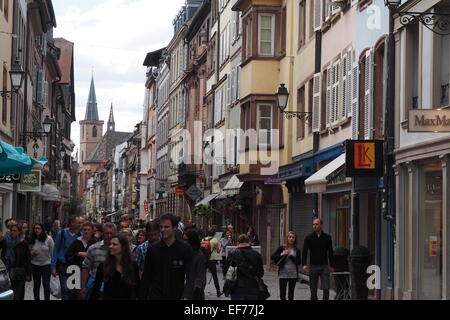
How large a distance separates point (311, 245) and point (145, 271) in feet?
28.5

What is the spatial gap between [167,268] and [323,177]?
1388cm

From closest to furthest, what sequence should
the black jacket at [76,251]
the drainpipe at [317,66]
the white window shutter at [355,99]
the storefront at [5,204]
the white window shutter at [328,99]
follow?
the black jacket at [76,251]
the white window shutter at [355,99]
the white window shutter at [328,99]
the drainpipe at [317,66]
the storefront at [5,204]

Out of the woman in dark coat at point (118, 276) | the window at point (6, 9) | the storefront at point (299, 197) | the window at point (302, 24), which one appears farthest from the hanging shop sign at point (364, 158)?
the window at point (6, 9)

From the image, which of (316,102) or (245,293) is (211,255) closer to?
(316,102)

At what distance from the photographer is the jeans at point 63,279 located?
1880 cm

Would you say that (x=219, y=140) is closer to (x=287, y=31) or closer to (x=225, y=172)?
(x=225, y=172)

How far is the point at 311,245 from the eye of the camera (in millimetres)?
20734

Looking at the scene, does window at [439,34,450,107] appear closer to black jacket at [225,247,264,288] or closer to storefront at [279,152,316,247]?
black jacket at [225,247,264,288]

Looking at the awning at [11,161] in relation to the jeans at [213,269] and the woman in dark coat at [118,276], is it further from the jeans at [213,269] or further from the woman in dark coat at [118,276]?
the jeans at [213,269]

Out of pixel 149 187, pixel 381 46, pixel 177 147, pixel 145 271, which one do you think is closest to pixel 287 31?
pixel 381 46

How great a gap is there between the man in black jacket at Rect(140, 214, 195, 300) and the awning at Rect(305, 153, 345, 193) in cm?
1332

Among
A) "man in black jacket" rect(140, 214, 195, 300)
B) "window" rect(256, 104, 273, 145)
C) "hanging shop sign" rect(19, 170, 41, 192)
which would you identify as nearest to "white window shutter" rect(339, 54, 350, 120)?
"hanging shop sign" rect(19, 170, 41, 192)

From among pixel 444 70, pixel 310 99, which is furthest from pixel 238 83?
pixel 444 70
